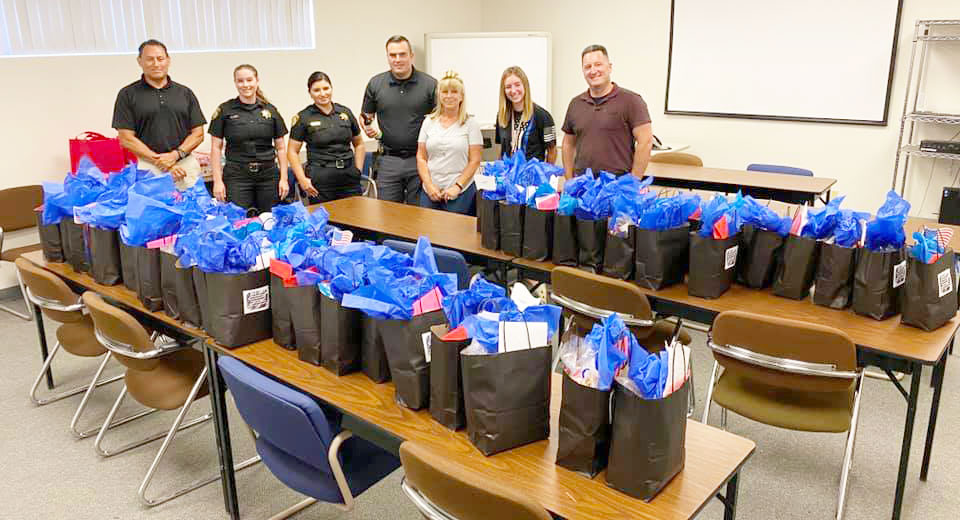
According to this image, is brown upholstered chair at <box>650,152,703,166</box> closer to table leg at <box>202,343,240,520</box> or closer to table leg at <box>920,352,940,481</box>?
table leg at <box>920,352,940,481</box>

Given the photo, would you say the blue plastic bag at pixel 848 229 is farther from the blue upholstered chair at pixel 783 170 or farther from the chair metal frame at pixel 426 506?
the blue upholstered chair at pixel 783 170

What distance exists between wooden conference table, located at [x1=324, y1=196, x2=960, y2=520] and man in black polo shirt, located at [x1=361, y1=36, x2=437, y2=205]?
1.14 metres

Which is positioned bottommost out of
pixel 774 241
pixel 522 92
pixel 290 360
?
pixel 290 360

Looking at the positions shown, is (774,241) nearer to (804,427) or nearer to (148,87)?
(804,427)

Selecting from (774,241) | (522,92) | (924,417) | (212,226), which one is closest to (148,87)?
(522,92)

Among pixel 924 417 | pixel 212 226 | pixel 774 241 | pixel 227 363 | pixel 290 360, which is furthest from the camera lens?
pixel 924 417

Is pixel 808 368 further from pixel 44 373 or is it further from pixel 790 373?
pixel 44 373

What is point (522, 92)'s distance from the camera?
15.1ft

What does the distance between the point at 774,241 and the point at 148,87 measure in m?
3.87

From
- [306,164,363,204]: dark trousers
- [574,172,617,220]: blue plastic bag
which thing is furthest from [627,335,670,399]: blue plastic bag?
[306,164,363,204]: dark trousers

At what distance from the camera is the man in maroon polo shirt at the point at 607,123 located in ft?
13.4

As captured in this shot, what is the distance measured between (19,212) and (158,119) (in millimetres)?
1074

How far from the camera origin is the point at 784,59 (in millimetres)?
6004

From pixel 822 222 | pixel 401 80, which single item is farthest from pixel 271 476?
pixel 401 80
